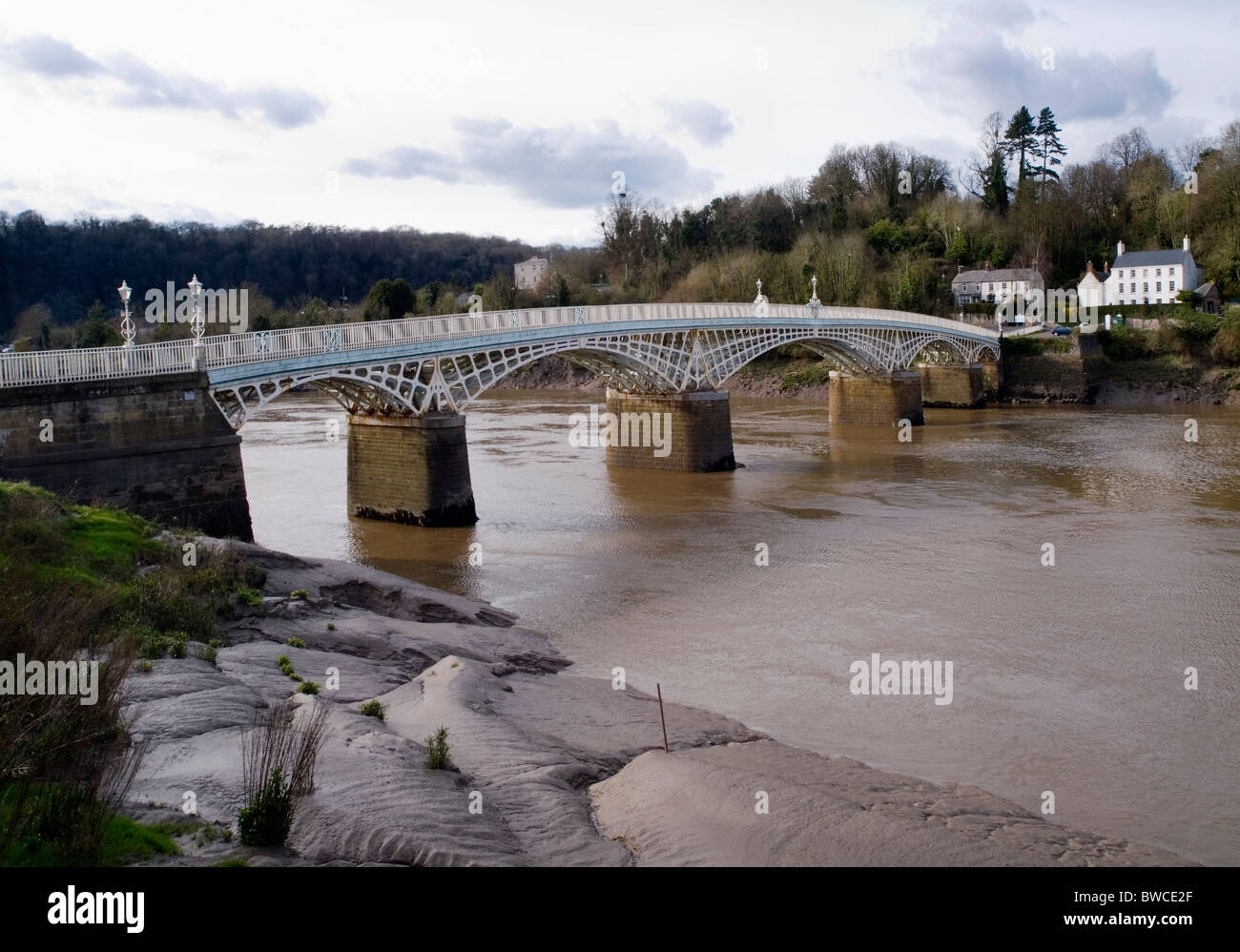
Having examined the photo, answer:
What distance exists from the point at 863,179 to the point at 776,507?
8137cm

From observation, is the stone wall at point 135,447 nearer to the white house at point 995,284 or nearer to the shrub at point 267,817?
the shrub at point 267,817

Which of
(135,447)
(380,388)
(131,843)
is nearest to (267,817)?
(131,843)

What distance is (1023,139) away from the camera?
97750 mm

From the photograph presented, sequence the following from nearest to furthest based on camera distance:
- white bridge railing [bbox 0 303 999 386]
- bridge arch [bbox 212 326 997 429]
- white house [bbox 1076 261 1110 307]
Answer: white bridge railing [bbox 0 303 999 386]
bridge arch [bbox 212 326 997 429]
white house [bbox 1076 261 1110 307]

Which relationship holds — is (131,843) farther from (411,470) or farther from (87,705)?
Result: (411,470)

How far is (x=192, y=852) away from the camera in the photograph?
7176mm

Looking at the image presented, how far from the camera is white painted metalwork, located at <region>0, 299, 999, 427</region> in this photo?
22458 mm

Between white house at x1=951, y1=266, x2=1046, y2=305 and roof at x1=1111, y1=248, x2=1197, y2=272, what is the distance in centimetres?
568

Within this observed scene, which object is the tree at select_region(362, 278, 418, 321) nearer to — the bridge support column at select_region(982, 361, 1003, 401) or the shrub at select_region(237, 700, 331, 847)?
the bridge support column at select_region(982, 361, 1003, 401)

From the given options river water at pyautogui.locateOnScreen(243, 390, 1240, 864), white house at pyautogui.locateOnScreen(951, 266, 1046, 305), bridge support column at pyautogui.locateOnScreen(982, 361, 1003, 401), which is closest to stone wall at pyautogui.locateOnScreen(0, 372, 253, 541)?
river water at pyautogui.locateOnScreen(243, 390, 1240, 864)

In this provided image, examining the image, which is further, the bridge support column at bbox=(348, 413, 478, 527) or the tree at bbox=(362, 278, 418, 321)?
the tree at bbox=(362, 278, 418, 321)

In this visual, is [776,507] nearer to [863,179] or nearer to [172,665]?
[172,665]

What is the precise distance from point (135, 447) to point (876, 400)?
4018 cm

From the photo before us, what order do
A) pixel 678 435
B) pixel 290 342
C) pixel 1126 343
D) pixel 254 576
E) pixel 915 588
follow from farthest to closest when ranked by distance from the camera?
pixel 1126 343 → pixel 678 435 → pixel 290 342 → pixel 915 588 → pixel 254 576
